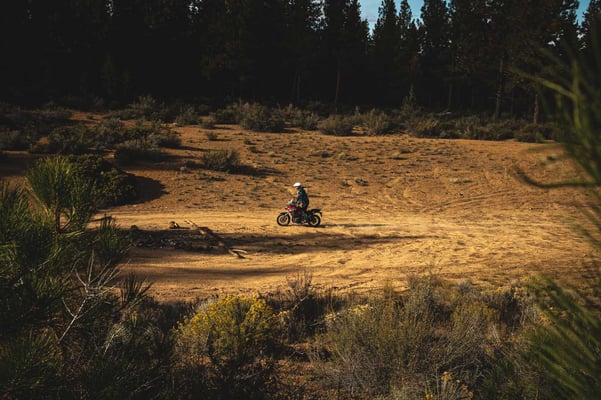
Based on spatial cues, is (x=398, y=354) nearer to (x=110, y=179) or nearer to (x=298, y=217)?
(x=298, y=217)

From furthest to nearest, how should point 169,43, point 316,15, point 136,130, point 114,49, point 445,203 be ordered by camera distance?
point 316,15 < point 169,43 < point 114,49 < point 136,130 < point 445,203

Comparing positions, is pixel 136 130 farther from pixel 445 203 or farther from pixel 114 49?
pixel 114 49

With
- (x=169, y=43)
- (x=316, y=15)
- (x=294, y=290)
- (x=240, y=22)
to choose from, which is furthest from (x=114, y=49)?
(x=294, y=290)

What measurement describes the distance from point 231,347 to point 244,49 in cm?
4157

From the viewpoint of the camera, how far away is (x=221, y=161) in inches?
773

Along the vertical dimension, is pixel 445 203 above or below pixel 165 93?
below

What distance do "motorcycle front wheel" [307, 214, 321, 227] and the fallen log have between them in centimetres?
311

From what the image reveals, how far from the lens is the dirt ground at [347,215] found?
931 cm

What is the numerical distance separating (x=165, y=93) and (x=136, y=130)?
79.2 ft

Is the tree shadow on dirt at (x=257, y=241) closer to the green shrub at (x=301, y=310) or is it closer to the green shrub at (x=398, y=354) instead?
the green shrub at (x=301, y=310)

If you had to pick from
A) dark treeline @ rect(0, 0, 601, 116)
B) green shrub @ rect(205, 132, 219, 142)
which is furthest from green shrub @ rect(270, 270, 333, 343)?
dark treeline @ rect(0, 0, 601, 116)

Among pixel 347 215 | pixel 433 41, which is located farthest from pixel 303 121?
pixel 433 41

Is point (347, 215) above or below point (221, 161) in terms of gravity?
below

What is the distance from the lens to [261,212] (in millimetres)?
15664
